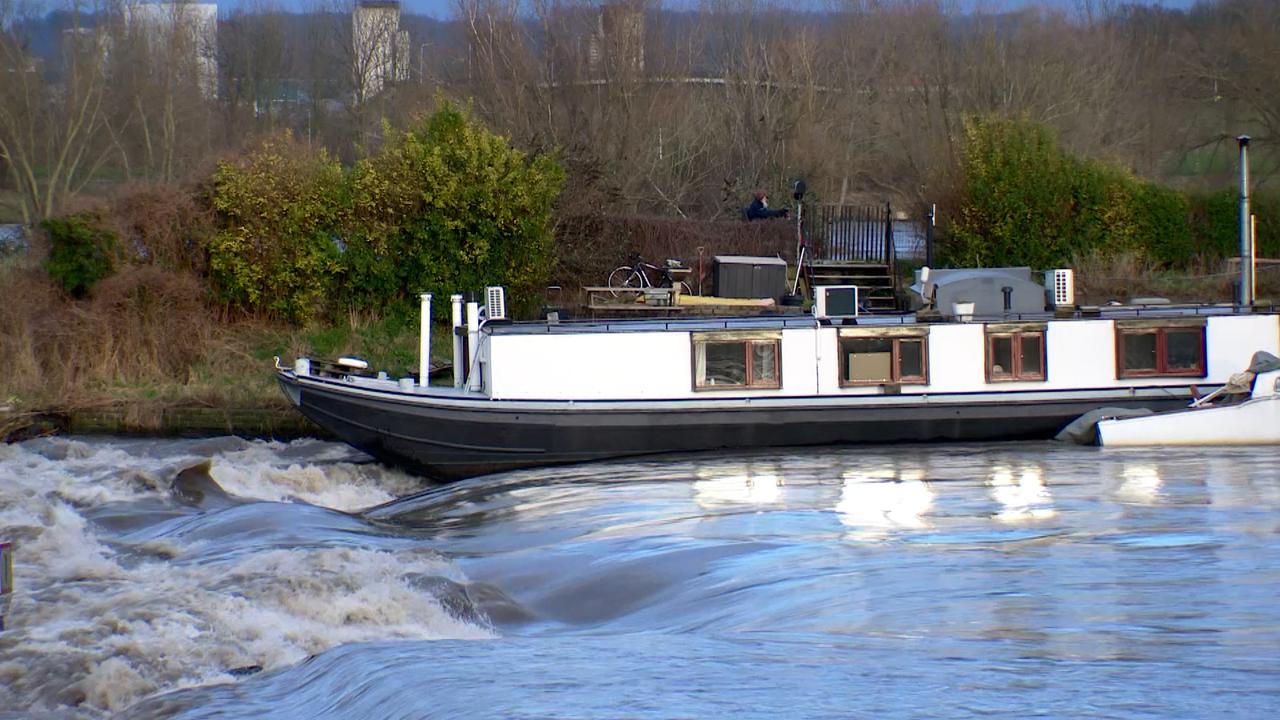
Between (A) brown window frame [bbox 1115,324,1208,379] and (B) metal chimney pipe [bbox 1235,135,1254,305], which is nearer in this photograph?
(A) brown window frame [bbox 1115,324,1208,379]

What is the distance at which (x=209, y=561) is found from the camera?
1444 cm

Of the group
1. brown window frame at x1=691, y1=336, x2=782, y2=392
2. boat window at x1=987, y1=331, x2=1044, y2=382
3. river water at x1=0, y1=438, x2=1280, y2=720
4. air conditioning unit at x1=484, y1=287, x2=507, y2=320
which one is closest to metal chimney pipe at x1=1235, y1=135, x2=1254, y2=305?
river water at x1=0, y1=438, x2=1280, y2=720

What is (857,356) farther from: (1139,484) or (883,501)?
(1139,484)

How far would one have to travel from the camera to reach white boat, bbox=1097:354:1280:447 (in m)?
19.9

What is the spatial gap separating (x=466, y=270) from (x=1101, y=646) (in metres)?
20.1

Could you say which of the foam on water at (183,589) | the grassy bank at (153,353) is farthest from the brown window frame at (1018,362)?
the grassy bank at (153,353)

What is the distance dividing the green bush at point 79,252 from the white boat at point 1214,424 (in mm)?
18646

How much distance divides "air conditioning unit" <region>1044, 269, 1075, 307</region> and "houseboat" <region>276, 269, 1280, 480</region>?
32 centimetres

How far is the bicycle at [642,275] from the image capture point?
98.6 feet

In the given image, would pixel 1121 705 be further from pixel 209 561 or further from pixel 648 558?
pixel 209 561

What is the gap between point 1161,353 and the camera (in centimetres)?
2070

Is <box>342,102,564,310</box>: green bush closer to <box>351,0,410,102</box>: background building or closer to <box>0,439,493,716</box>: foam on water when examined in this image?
<box>0,439,493,716</box>: foam on water

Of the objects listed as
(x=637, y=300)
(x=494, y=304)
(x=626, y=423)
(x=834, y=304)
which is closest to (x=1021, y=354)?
(x=834, y=304)

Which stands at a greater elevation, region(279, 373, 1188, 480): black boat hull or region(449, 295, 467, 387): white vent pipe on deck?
region(449, 295, 467, 387): white vent pipe on deck
